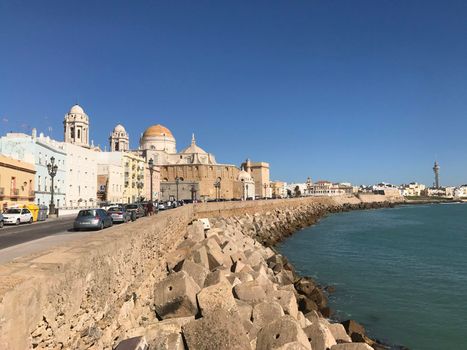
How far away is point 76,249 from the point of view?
6.13 metres

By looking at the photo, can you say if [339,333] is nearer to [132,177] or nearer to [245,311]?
[245,311]

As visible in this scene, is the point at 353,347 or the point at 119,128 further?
the point at 119,128

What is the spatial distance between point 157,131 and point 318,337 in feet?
358

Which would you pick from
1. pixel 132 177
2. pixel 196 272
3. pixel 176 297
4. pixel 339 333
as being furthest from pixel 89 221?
pixel 132 177

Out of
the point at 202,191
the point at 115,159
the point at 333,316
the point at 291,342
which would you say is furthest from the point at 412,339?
the point at 202,191

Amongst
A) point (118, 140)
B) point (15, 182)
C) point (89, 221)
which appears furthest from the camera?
point (118, 140)

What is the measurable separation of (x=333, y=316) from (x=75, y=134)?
243ft

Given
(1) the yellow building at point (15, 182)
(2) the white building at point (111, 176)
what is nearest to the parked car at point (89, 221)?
(1) the yellow building at point (15, 182)

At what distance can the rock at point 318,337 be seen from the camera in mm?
7978

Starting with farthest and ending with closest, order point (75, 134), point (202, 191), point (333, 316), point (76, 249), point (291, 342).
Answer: point (202, 191)
point (75, 134)
point (333, 316)
point (291, 342)
point (76, 249)

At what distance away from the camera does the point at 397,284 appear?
1912 centimetres

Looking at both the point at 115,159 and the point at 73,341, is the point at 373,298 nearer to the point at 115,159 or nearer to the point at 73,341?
the point at 73,341

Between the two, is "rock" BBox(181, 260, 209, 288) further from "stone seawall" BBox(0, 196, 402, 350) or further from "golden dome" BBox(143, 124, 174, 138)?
"golden dome" BBox(143, 124, 174, 138)

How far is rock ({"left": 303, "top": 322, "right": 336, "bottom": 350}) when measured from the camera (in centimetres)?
798
